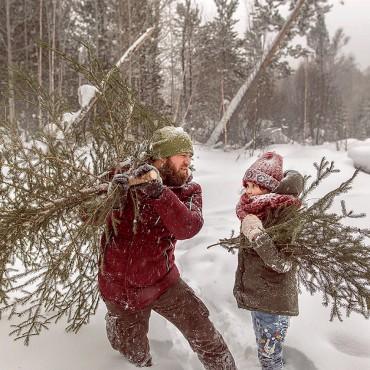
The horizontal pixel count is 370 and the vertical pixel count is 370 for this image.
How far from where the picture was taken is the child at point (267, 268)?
8.28ft

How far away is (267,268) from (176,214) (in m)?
0.83

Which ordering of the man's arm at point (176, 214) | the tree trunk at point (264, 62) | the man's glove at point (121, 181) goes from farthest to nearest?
1. the tree trunk at point (264, 62)
2. the man's arm at point (176, 214)
3. the man's glove at point (121, 181)

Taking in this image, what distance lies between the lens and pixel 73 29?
21.4 m

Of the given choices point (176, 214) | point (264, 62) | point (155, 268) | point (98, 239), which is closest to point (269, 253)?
point (176, 214)

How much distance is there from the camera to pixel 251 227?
248cm

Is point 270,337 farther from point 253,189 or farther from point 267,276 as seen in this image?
point 253,189

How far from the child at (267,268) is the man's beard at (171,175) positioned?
1.61 ft

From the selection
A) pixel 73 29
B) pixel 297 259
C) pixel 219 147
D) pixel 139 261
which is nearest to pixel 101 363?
pixel 139 261

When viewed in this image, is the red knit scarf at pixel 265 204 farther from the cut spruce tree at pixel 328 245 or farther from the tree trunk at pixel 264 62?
the tree trunk at pixel 264 62

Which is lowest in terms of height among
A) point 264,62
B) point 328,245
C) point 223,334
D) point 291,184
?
point 223,334

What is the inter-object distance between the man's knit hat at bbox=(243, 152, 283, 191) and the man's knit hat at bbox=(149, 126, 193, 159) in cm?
53

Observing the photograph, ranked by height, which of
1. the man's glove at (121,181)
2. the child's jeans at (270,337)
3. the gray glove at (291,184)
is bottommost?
the child's jeans at (270,337)

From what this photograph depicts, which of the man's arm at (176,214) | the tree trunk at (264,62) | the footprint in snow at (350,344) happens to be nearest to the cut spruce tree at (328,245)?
the man's arm at (176,214)

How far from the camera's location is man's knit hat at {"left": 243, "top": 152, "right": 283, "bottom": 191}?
8.72ft
